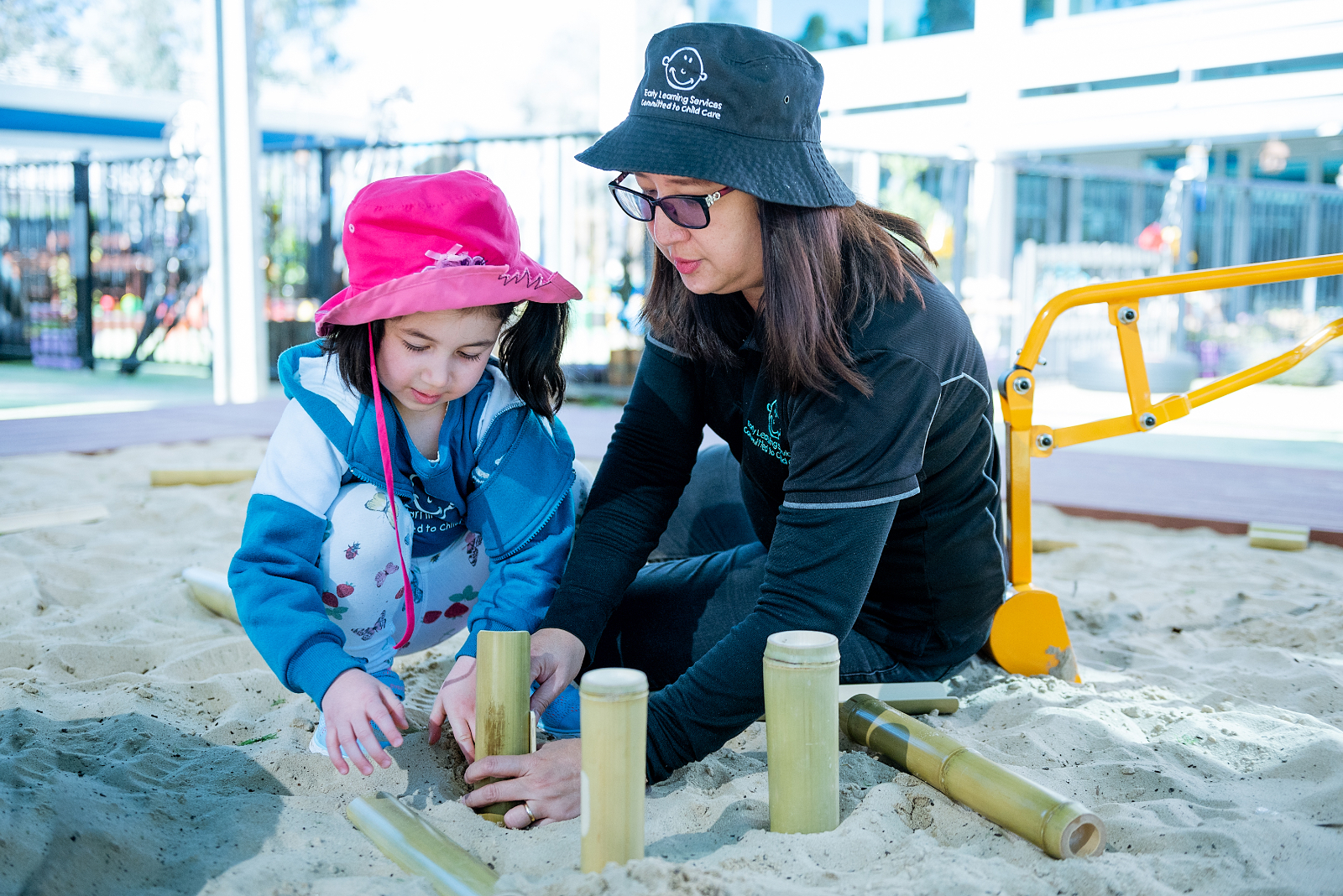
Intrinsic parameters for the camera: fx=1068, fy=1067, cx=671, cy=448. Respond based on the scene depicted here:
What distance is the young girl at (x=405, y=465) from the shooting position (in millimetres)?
1656

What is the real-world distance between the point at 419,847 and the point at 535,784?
0.65 feet

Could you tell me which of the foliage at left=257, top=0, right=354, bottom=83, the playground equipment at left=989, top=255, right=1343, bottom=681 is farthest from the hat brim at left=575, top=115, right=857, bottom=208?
the foliage at left=257, top=0, right=354, bottom=83

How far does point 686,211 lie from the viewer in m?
1.59

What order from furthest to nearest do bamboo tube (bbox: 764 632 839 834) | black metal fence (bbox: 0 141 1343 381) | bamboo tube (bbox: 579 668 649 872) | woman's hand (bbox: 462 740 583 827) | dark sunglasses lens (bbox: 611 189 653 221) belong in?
1. black metal fence (bbox: 0 141 1343 381)
2. dark sunglasses lens (bbox: 611 189 653 221)
3. woman's hand (bbox: 462 740 583 827)
4. bamboo tube (bbox: 764 632 839 834)
5. bamboo tube (bbox: 579 668 649 872)

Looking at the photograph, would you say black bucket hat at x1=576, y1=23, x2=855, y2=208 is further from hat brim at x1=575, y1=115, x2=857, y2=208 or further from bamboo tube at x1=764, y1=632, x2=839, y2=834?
bamboo tube at x1=764, y1=632, x2=839, y2=834

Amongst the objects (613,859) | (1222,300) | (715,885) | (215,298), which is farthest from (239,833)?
(1222,300)

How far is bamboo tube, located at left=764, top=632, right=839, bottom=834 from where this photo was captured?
133 cm

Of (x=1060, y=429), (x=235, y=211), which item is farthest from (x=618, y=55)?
(x=1060, y=429)

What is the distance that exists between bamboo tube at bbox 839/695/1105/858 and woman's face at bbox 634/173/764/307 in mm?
763

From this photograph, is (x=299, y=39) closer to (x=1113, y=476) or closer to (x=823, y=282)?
(x=1113, y=476)

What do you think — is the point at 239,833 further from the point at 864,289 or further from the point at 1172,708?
the point at 1172,708

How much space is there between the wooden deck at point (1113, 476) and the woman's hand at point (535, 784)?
273cm

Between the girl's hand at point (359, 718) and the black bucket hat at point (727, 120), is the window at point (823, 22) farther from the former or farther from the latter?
the girl's hand at point (359, 718)

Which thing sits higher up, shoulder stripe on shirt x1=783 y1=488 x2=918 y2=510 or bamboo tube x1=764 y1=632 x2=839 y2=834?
shoulder stripe on shirt x1=783 y1=488 x2=918 y2=510
